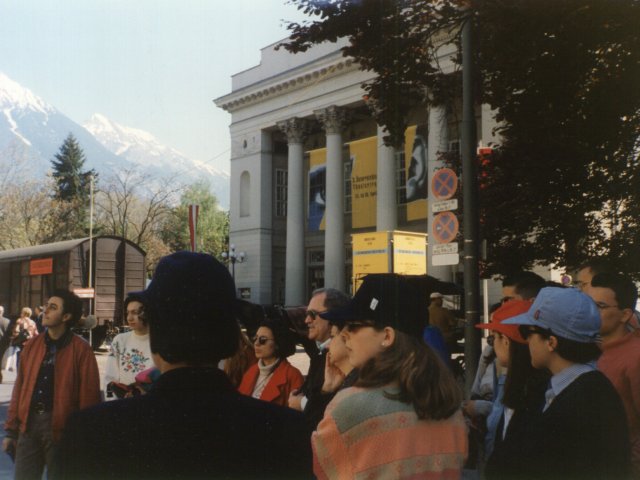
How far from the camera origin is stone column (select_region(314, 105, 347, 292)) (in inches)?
1767

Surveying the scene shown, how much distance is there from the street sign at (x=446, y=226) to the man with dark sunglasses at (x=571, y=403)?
747 cm

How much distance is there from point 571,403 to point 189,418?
5.66ft

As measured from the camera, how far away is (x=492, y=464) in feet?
10.2

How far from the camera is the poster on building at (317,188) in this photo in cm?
4444

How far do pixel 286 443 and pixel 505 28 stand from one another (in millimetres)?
8397

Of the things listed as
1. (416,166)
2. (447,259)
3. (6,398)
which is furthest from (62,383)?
(416,166)

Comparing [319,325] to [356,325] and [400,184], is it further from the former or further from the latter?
[400,184]

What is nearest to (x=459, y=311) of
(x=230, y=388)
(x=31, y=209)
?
(x=230, y=388)

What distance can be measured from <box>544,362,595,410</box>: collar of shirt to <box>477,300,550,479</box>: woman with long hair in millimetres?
144

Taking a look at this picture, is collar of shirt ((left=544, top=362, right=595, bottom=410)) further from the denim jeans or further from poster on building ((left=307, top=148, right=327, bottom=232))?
poster on building ((left=307, top=148, right=327, bottom=232))

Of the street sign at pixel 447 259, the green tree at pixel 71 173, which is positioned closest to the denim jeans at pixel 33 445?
the street sign at pixel 447 259

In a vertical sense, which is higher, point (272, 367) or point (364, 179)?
point (364, 179)

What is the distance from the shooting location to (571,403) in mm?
2969

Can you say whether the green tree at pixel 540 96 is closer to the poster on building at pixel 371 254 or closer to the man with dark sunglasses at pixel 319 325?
the man with dark sunglasses at pixel 319 325
